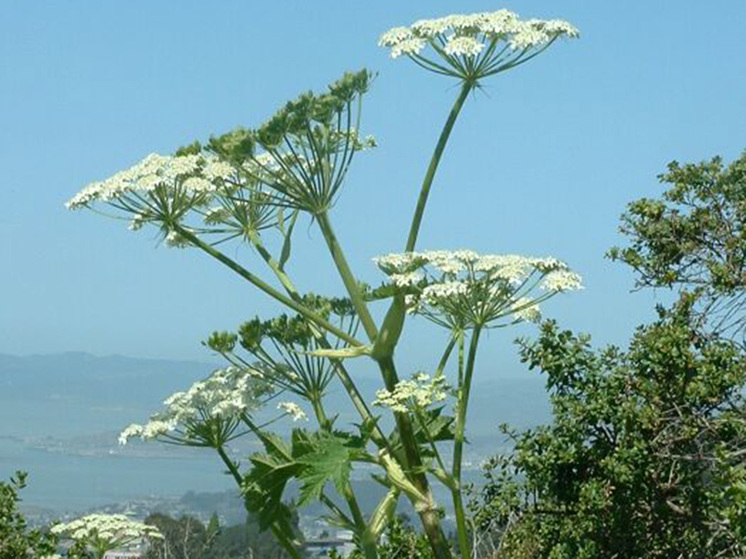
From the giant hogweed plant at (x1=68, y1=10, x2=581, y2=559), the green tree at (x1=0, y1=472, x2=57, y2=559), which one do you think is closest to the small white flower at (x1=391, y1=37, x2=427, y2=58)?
the giant hogweed plant at (x1=68, y1=10, x2=581, y2=559)

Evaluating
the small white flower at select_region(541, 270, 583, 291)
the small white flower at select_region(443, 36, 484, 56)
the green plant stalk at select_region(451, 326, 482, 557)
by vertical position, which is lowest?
the green plant stalk at select_region(451, 326, 482, 557)

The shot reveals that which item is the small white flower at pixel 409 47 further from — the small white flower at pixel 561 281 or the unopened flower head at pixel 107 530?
the unopened flower head at pixel 107 530

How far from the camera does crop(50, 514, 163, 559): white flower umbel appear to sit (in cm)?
828

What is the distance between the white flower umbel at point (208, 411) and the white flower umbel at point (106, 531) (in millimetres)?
452

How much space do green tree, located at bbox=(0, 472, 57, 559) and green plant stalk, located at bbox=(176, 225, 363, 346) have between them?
92.8 inches

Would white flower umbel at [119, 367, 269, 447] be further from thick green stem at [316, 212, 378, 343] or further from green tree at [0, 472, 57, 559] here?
green tree at [0, 472, 57, 559]

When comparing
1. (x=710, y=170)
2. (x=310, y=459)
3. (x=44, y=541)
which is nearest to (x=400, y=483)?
(x=310, y=459)

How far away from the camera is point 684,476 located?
9141mm

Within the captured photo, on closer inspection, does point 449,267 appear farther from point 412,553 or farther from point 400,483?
point 412,553

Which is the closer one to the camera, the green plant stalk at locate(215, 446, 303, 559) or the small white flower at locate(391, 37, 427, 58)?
the small white flower at locate(391, 37, 427, 58)

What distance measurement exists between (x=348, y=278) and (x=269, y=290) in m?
0.48

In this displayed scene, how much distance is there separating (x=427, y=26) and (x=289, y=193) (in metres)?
1.14

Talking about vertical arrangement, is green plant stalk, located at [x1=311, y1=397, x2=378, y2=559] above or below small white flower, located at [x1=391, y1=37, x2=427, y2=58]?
below

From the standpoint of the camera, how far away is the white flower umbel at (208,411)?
823cm
